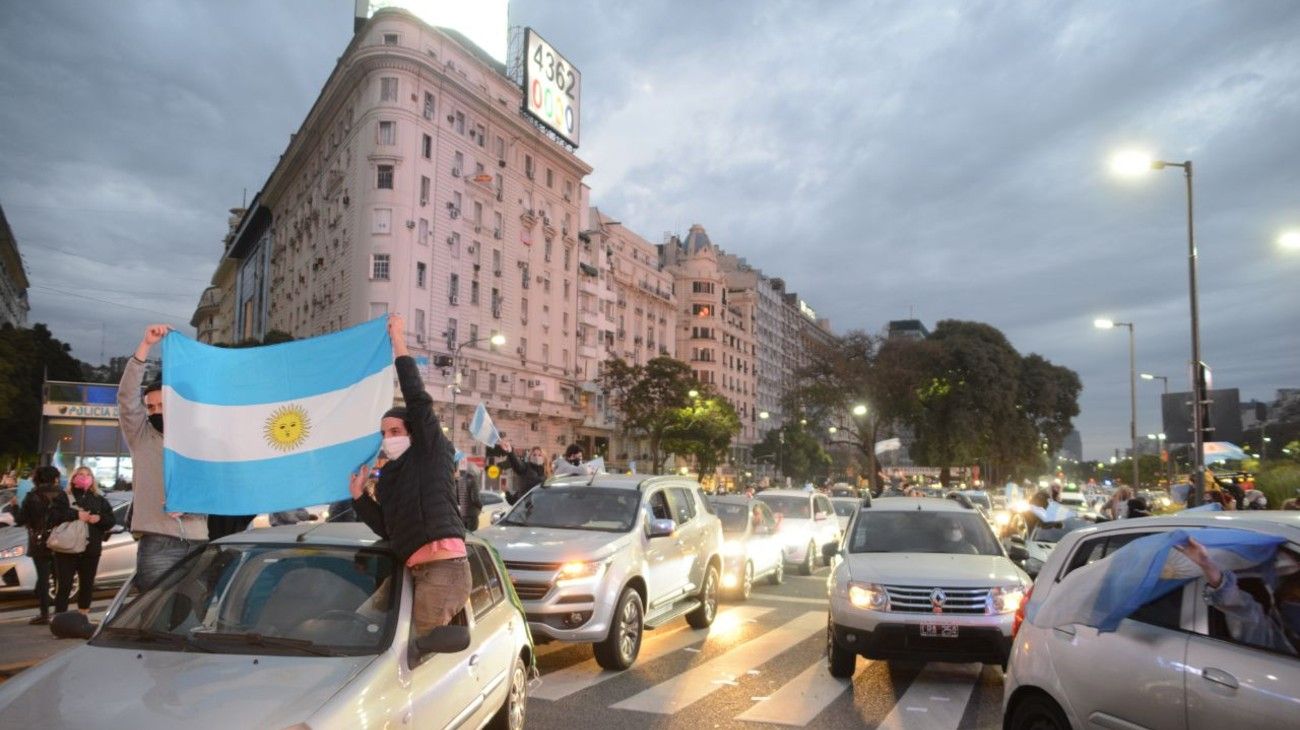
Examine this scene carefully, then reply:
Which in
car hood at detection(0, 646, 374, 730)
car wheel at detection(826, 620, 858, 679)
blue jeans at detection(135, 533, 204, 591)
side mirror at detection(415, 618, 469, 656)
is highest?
blue jeans at detection(135, 533, 204, 591)

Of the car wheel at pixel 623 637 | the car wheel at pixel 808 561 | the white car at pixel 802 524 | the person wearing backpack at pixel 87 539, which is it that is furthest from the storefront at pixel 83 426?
the car wheel at pixel 623 637

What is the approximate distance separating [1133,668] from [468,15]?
63.9 m

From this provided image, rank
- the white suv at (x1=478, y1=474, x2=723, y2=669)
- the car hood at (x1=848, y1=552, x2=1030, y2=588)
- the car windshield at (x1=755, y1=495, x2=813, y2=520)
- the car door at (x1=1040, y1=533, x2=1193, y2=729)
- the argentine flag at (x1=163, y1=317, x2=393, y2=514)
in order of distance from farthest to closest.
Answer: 1. the car windshield at (x1=755, y1=495, x2=813, y2=520)
2. the white suv at (x1=478, y1=474, x2=723, y2=669)
3. the car hood at (x1=848, y1=552, x2=1030, y2=588)
4. the argentine flag at (x1=163, y1=317, x2=393, y2=514)
5. the car door at (x1=1040, y1=533, x2=1193, y2=729)

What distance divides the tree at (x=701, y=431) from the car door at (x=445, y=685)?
213 feet

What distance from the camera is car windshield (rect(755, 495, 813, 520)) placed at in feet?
62.5

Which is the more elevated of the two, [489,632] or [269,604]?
[269,604]

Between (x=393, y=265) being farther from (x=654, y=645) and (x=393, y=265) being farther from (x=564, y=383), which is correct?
(x=654, y=645)

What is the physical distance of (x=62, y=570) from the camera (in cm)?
1005

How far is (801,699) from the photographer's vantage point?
7.73m

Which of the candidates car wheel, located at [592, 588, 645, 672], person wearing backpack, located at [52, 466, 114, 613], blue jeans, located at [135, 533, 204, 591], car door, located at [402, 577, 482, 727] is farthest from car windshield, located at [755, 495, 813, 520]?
car door, located at [402, 577, 482, 727]

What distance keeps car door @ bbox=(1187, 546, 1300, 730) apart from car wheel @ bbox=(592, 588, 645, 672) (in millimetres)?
5466

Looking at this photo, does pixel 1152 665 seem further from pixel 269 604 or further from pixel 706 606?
pixel 706 606

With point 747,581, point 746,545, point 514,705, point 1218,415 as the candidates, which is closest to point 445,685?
point 514,705

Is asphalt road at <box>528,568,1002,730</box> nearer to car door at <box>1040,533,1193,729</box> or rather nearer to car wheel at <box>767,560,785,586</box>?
car door at <box>1040,533,1193,729</box>
